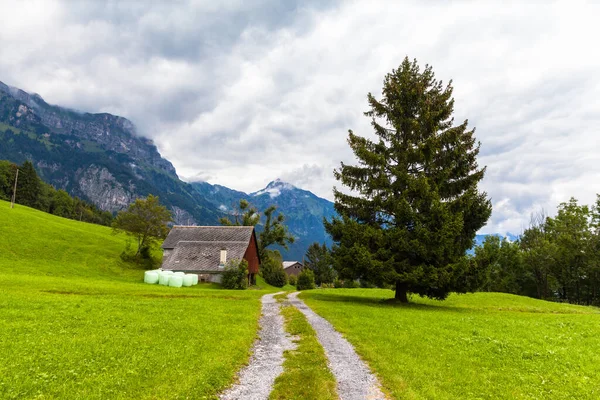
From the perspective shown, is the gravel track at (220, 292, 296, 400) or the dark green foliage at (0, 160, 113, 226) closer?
the gravel track at (220, 292, 296, 400)

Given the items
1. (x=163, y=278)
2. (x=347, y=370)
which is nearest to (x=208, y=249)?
(x=163, y=278)

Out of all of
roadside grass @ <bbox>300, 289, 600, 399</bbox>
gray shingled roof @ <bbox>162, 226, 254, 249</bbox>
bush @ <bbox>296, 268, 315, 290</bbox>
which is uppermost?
gray shingled roof @ <bbox>162, 226, 254, 249</bbox>

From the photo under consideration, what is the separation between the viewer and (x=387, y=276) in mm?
27422

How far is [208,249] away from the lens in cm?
6184

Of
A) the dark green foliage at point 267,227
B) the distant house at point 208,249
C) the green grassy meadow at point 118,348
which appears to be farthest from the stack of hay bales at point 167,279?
the dark green foliage at point 267,227

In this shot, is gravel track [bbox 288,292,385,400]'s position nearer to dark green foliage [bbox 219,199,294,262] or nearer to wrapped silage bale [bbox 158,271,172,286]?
wrapped silage bale [bbox 158,271,172,286]

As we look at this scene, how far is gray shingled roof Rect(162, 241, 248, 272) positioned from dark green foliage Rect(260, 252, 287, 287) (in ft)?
87.4

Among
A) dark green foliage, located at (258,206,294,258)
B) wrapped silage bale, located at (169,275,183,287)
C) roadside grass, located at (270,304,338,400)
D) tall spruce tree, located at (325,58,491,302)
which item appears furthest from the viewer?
dark green foliage, located at (258,206,294,258)

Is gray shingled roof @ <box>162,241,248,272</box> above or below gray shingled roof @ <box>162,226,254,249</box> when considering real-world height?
below

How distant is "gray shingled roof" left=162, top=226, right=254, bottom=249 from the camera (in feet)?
222

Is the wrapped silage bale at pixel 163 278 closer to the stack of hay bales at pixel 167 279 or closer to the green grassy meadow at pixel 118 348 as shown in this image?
the stack of hay bales at pixel 167 279

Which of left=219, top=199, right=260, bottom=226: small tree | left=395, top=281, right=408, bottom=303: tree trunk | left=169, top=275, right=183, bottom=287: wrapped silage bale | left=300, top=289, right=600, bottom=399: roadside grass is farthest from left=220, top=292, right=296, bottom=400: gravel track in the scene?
left=219, top=199, right=260, bottom=226: small tree

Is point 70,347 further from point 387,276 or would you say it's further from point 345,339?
point 387,276

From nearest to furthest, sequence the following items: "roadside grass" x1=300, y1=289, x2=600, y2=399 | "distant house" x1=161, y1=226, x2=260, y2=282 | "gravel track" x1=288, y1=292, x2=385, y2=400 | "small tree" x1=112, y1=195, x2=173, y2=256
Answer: "gravel track" x1=288, y1=292, x2=385, y2=400
"roadside grass" x1=300, y1=289, x2=600, y2=399
"distant house" x1=161, y1=226, x2=260, y2=282
"small tree" x1=112, y1=195, x2=173, y2=256
